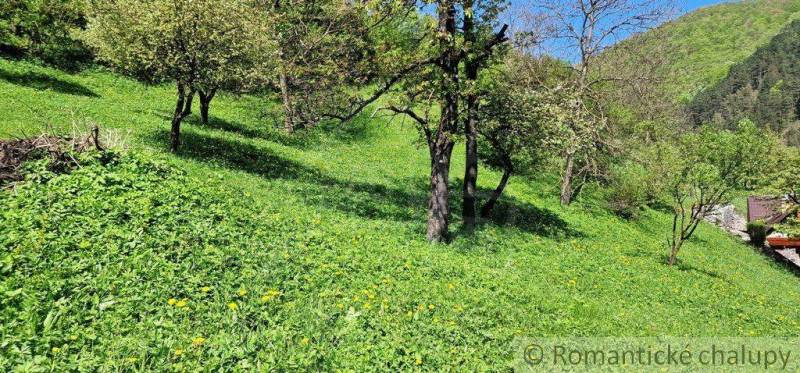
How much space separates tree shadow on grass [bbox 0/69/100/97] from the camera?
23.6m

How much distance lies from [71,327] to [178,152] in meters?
12.5

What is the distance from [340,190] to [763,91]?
192812mm

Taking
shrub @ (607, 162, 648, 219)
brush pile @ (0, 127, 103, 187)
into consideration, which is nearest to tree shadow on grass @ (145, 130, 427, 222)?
brush pile @ (0, 127, 103, 187)

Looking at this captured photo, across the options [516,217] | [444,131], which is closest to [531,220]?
[516,217]

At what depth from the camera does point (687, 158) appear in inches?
771

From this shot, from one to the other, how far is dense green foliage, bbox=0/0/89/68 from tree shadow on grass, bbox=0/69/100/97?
2.95m

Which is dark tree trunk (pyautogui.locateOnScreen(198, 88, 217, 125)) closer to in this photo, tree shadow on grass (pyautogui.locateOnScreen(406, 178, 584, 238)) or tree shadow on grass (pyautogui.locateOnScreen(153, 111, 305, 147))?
tree shadow on grass (pyautogui.locateOnScreen(153, 111, 305, 147))

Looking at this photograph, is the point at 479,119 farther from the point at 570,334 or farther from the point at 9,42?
the point at 9,42

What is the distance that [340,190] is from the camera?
743 inches

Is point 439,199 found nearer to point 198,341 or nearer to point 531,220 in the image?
point 531,220

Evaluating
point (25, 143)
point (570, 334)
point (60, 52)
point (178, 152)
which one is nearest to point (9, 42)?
point (60, 52)

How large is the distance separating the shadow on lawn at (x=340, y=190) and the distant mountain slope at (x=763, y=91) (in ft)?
467

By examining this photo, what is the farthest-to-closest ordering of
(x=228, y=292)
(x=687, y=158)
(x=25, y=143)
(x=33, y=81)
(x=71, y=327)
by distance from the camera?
(x=33, y=81) < (x=687, y=158) < (x=25, y=143) < (x=228, y=292) < (x=71, y=327)

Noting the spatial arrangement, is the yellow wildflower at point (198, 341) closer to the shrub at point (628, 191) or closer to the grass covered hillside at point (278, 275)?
the grass covered hillside at point (278, 275)
